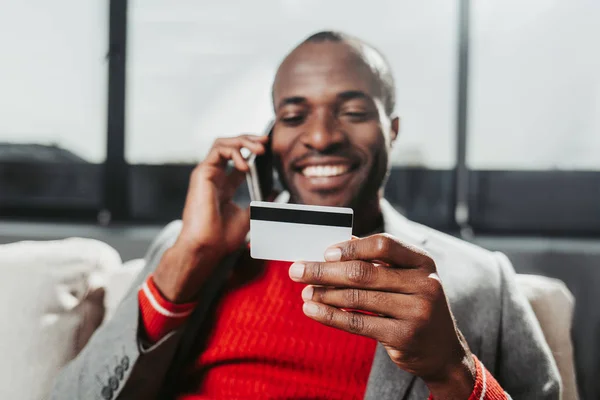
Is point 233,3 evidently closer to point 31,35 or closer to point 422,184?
point 31,35

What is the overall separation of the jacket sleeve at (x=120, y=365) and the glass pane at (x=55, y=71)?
1546 mm

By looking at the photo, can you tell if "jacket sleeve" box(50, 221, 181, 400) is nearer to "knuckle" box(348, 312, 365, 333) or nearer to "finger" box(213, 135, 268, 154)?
"finger" box(213, 135, 268, 154)

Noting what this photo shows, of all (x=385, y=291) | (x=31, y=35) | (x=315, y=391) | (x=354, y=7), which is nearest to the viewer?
(x=385, y=291)

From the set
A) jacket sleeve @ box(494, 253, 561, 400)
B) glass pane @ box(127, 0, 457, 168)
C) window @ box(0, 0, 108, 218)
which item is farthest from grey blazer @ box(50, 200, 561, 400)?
window @ box(0, 0, 108, 218)

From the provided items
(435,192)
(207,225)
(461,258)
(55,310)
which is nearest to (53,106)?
(55,310)

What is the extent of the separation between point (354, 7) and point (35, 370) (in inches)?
76.2

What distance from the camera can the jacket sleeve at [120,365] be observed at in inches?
43.7

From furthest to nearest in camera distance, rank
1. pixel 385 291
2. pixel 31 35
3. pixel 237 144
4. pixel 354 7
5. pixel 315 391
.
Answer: pixel 31 35 → pixel 354 7 → pixel 237 144 → pixel 315 391 → pixel 385 291

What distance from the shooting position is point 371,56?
1.36m

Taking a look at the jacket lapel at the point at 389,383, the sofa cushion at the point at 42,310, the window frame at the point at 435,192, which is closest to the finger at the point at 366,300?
the jacket lapel at the point at 389,383

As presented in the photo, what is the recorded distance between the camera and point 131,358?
3.63 feet

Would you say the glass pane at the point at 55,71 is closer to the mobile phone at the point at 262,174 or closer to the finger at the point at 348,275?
the mobile phone at the point at 262,174

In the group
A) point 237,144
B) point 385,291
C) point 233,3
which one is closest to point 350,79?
point 237,144

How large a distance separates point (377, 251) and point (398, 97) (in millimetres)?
1793
